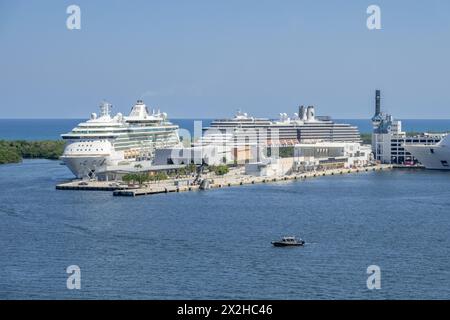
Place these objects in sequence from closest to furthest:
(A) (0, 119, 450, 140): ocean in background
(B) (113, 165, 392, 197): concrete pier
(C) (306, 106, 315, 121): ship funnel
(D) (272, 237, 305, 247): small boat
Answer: (D) (272, 237, 305, 247): small boat
(B) (113, 165, 392, 197): concrete pier
(C) (306, 106, 315, 121): ship funnel
(A) (0, 119, 450, 140): ocean in background

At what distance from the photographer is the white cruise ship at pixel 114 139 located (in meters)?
25.5

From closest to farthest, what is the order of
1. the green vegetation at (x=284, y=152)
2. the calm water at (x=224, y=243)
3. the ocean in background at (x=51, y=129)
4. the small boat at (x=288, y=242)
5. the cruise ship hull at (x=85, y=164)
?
the calm water at (x=224, y=243) → the small boat at (x=288, y=242) → the cruise ship hull at (x=85, y=164) → the green vegetation at (x=284, y=152) → the ocean in background at (x=51, y=129)

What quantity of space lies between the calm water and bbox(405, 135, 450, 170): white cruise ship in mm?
8275

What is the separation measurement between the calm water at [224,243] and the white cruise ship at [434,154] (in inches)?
326

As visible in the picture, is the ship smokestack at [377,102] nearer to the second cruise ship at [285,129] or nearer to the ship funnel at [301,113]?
the second cruise ship at [285,129]

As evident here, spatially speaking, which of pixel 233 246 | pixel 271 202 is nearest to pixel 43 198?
pixel 271 202

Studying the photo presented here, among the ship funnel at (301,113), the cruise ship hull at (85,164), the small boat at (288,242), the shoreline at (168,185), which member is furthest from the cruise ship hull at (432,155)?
the small boat at (288,242)

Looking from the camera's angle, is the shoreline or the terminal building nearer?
the shoreline

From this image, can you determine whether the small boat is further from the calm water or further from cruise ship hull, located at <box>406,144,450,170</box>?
cruise ship hull, located at <box>406,144,450,170</box>

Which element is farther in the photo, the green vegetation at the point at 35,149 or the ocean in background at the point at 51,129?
the ocean in background at the point at 51,129

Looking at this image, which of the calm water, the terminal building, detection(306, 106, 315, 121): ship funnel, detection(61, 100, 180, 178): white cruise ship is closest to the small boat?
the calm water

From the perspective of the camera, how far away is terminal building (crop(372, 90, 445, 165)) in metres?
31.7

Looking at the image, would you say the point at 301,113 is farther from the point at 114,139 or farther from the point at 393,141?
the point at 114,139

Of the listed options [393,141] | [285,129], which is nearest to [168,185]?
[393,141]
